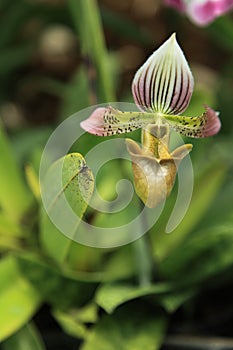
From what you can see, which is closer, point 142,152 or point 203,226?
point 142,152

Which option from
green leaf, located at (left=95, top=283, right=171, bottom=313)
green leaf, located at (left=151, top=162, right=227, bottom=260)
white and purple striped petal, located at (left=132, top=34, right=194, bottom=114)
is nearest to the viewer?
white and purple striped petal, located at (left=132, top=34, right=194, bottom=114)

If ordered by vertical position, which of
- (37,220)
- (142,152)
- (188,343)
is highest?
(142,152)

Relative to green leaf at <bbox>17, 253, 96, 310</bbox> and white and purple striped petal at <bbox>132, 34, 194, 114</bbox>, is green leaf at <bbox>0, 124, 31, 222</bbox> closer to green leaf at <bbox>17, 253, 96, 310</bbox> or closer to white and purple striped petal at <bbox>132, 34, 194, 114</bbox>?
green leaf at <bbox>17, 253, 96, 310</bbox>

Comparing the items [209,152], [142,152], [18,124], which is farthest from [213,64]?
[142,152]

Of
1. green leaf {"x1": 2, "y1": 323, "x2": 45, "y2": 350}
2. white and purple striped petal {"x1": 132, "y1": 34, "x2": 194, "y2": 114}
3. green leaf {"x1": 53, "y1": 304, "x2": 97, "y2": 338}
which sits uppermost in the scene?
white and purple striped petal {"x1": 132, "y1": 34, "x2": 194, "y2": 114}

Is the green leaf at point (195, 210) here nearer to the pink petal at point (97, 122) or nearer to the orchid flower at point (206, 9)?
the orchid flower at point (206, 9)

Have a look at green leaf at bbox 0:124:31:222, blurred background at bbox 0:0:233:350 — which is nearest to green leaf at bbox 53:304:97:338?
blurred background at bbox 0:0:233:350

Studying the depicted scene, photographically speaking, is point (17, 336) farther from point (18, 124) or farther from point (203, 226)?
point (18, 124)

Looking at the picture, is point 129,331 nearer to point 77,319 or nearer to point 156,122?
point 77,319

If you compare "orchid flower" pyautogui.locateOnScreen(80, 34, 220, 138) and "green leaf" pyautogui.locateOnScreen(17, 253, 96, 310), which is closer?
"orchid flower" pyautogui.locateOnScreen(80, 34, 220, 138)
